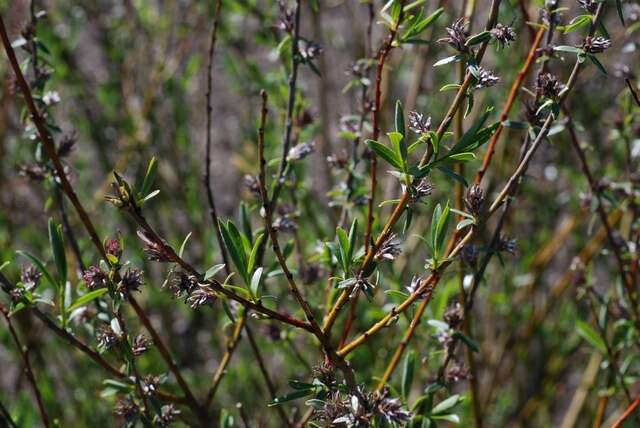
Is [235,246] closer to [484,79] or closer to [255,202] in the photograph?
[484,79]

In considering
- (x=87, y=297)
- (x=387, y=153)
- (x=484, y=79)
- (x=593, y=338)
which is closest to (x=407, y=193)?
(x=387, y=153)

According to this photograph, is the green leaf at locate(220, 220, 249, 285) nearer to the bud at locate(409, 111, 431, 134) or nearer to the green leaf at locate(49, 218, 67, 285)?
the bud at locate(409, 111, 431, 134)

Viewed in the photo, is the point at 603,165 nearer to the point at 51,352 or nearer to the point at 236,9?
the point at 236,9

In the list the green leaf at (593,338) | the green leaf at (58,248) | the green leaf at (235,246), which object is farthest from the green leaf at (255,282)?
the green leaf at (593,338)

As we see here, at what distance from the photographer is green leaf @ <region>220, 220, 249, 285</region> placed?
1182 mm

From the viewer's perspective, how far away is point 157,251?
1082mm

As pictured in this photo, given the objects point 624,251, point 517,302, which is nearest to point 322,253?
point 624,251

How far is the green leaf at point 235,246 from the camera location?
1.18 meters

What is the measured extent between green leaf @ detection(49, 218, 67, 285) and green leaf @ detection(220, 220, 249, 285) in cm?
39

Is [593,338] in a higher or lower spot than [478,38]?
lower

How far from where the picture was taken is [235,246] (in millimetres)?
1193

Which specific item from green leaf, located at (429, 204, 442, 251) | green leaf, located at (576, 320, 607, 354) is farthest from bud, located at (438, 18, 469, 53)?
green leaf, located at (576, 320, 607, 354)

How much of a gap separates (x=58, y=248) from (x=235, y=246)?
450 millimetres

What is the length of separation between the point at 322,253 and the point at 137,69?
2.18 meters
